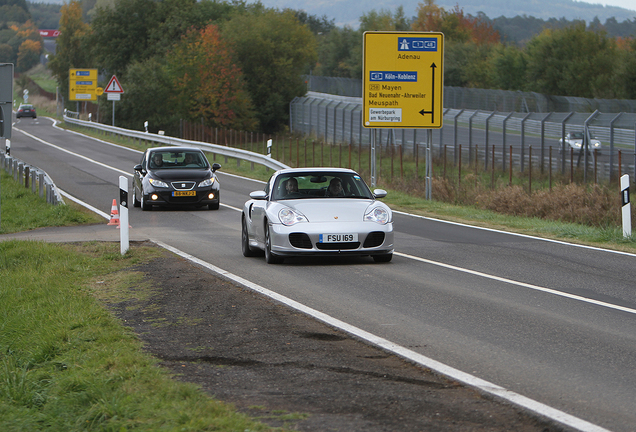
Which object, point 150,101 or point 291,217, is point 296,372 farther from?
point 150,101

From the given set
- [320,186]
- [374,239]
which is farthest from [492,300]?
[320,186]

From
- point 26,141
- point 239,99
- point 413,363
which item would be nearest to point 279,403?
point 413,363

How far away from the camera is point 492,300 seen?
9.05m

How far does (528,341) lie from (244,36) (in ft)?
217

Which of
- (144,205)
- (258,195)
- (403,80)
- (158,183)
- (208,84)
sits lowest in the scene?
(144,205)

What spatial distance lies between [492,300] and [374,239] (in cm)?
278

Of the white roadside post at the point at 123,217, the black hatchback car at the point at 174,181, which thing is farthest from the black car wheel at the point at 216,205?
the white roadside post at the point at 123,217

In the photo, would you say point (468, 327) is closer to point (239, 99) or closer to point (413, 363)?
point (413, 363)

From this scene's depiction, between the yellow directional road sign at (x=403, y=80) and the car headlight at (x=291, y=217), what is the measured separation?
12.3 meters

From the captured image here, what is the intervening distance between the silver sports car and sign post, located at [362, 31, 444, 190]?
11173 millimetres

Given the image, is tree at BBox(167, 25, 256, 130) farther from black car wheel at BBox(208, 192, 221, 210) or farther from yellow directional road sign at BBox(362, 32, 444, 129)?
black car wheel at BBox(208, 192, 221, 210)

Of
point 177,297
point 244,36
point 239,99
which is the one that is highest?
point 244,36

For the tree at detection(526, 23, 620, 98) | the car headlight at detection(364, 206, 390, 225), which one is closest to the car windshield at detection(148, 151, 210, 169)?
the car headlight at detection(364, 206, 390, 225)

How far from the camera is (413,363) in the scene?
6258 millimetres
